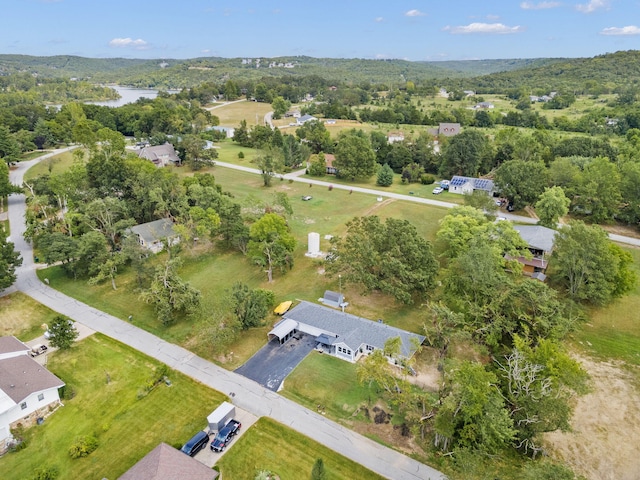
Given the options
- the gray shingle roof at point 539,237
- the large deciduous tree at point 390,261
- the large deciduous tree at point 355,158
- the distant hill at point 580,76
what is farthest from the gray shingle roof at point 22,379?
the distant hill at point 580,76

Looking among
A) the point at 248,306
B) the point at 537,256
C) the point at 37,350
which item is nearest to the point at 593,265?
the point at 537,256

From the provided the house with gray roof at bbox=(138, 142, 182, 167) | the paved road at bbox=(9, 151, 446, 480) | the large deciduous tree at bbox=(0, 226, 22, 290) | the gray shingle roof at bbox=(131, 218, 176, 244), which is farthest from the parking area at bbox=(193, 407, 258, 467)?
the house with gray roof at bbox=(138, 142, 182, 167)

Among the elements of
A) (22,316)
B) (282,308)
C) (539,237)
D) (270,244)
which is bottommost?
(22,316)

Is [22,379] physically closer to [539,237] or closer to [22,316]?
[22,316]

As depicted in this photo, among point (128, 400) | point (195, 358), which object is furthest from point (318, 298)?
point (128, 400)

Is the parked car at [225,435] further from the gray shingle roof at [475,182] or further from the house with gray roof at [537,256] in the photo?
the gray shingle roof at [475,182]
